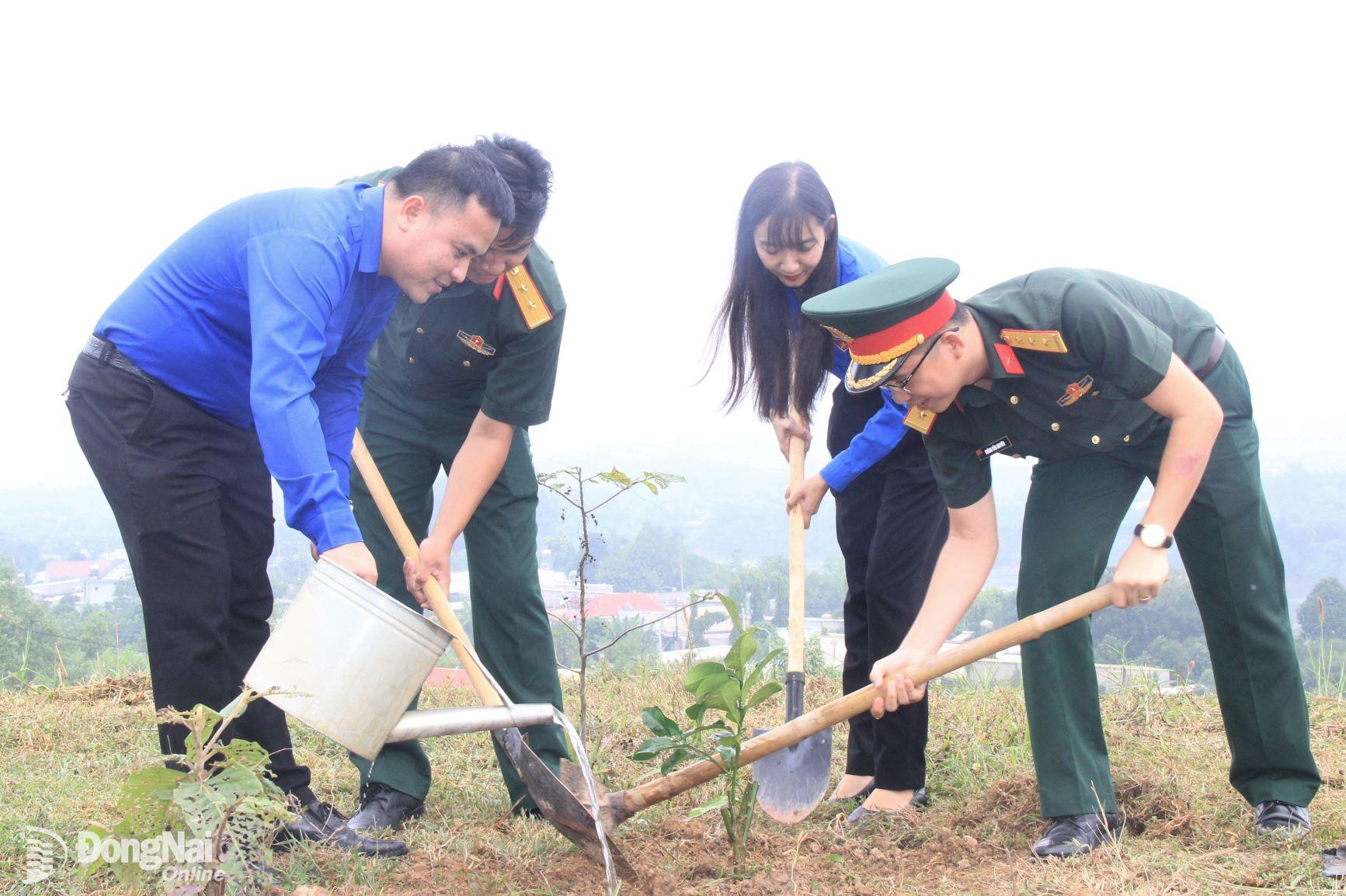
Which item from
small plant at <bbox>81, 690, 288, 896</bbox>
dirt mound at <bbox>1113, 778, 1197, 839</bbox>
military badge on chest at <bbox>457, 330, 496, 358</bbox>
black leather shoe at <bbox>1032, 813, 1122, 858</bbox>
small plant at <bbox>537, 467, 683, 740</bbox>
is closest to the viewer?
small plant at <bbox>81, 690, 288, 896</bbox>

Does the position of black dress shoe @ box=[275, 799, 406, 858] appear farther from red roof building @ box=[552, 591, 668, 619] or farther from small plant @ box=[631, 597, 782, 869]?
red roof building @ box=[552, 591, 668, 619]

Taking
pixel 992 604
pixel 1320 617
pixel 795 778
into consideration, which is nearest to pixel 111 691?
pixel 795 778

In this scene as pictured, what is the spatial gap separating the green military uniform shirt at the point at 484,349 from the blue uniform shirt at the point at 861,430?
0.81 metres

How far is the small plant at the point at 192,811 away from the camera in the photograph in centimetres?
178

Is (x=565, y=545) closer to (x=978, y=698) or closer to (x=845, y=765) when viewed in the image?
(x=845, y=765)

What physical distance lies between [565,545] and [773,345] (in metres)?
1.17

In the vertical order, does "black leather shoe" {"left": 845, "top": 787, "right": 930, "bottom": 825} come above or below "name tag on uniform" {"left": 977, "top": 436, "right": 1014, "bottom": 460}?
below

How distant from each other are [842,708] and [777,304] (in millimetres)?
1366

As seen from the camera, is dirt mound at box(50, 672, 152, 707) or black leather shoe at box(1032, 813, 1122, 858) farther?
dirt mound at box(50, 672, 152, 707)

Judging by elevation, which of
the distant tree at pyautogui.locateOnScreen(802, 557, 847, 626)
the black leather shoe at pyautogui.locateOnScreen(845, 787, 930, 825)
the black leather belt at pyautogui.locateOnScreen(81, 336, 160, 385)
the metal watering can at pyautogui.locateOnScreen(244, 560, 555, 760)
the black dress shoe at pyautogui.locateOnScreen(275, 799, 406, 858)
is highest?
the black leather belt at pyautogui.locateOnScreen(81, 336, 160, 385)

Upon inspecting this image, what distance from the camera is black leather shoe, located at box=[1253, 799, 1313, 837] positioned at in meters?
2.68

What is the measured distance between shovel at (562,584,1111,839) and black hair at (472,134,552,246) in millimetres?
1406

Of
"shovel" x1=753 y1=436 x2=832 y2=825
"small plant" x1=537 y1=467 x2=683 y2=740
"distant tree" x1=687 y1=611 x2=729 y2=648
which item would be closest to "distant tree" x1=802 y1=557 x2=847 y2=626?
"distant tree" x1=687 y1=611 x2=729 y2=648

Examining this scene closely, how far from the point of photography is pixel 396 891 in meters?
2.46
